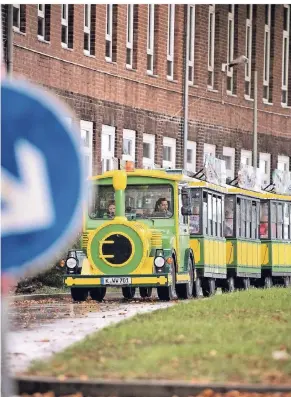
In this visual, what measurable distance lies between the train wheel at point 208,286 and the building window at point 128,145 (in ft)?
40.7

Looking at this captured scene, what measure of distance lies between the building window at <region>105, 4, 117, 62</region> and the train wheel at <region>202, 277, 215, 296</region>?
43.2 feet

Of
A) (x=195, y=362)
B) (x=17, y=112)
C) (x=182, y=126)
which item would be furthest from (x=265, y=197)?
(x=17, y=112)

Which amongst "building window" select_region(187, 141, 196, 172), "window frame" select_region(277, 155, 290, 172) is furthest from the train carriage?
"window frame" select_region(277, 155, 290, 172)

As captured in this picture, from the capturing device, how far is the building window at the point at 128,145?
49219 mm

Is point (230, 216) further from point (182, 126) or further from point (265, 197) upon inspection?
point (182, 126)

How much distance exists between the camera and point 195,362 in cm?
1434

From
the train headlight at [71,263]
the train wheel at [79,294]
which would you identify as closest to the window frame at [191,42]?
the train wheel at [79,294]

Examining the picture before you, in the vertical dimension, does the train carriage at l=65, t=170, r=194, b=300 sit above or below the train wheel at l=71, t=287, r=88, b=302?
above

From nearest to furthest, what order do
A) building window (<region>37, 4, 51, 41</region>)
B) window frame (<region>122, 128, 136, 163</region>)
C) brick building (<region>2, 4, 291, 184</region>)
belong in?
building window (<region>37, 4, 51, 41</region>) → brick building (<region>2, 4, 291, 184</region>) → window frame (<region>122, 128, 136, 163</region>)

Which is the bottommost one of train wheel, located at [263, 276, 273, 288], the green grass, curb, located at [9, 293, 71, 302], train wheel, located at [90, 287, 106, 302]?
train wheel, located at [263, 276, 273, 288]

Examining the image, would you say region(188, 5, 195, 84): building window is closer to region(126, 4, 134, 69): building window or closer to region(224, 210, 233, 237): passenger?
region(126, 4, 134, 69): building window

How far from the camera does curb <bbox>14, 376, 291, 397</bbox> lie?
41.4 ft

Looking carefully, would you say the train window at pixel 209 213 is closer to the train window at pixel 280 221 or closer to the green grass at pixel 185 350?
the train window at pixel 280 221

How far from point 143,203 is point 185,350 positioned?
16.9 m
